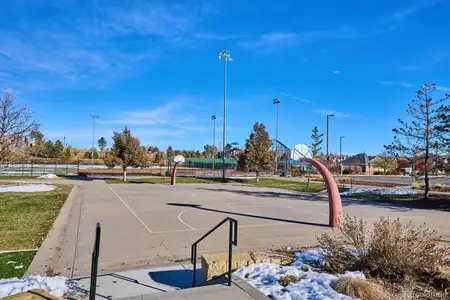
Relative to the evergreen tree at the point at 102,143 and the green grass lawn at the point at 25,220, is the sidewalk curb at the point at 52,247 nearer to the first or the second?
the green grass lawn at the point at 25,220

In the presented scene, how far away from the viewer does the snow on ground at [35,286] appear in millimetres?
4621

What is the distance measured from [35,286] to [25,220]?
7.17 metres

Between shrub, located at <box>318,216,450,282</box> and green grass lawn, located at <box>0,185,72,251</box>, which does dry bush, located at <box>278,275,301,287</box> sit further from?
green grass lawn, located at <box>0,185,72,251</box>

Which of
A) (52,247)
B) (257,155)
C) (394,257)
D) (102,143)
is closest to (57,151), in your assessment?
(102,143)

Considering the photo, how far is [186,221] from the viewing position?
11.6 m

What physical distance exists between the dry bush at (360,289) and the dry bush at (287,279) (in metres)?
0.55

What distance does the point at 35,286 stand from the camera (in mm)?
4812

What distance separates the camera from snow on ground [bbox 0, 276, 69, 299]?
462 centimetres

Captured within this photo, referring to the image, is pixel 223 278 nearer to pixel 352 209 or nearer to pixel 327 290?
pixel 327 290

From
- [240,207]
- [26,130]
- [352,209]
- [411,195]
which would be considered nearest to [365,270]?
[240,207]

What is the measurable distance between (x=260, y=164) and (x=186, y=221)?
24.2 m

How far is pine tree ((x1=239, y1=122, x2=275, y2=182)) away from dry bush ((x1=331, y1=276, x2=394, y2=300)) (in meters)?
30.5

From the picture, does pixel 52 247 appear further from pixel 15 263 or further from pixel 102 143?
pixel 102 143

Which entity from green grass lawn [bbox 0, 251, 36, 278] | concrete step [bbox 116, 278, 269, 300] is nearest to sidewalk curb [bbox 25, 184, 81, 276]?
green grass lawn [bbox 0, 251, 36, 278]
